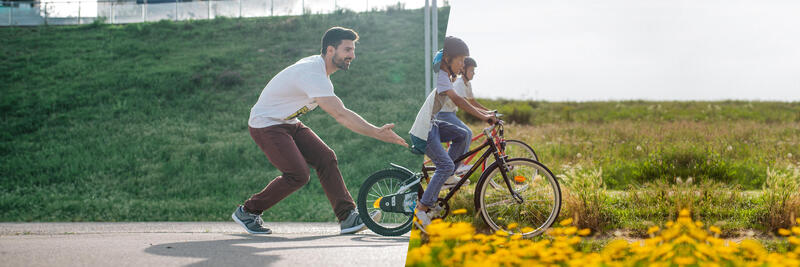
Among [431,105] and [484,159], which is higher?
[431,105]

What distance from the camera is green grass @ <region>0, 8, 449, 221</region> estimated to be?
5.32 m

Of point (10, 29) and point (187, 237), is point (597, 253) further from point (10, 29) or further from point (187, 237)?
point (10, 29)

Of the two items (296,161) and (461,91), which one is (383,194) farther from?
(461,91)

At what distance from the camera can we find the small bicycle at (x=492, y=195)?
4078 mm

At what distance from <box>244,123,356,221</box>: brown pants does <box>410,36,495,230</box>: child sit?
1.84 ft

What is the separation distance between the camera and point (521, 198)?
4363 mm

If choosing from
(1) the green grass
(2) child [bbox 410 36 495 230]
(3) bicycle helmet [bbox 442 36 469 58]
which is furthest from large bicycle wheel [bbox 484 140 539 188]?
(3) bicycle helmet [bbox 442 36 469 58]

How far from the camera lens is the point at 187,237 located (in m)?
4.16

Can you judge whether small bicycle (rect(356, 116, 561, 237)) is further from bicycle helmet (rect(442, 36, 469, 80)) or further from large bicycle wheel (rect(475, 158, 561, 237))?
bicycle helmet (rect(442, 36, 469, 80))

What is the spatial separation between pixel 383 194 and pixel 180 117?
10.0ft

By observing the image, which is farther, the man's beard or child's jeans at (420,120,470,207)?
child's jeans at (420,120,470,207)

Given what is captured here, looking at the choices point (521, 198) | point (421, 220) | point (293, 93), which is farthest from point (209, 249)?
point (521, 198)

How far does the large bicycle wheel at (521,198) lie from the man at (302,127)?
2.72ft

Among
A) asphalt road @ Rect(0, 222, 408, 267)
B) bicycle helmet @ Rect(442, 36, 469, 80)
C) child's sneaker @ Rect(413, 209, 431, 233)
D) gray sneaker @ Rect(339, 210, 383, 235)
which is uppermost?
bicycle helmet @ Rect(442, 36, 469, 80)
